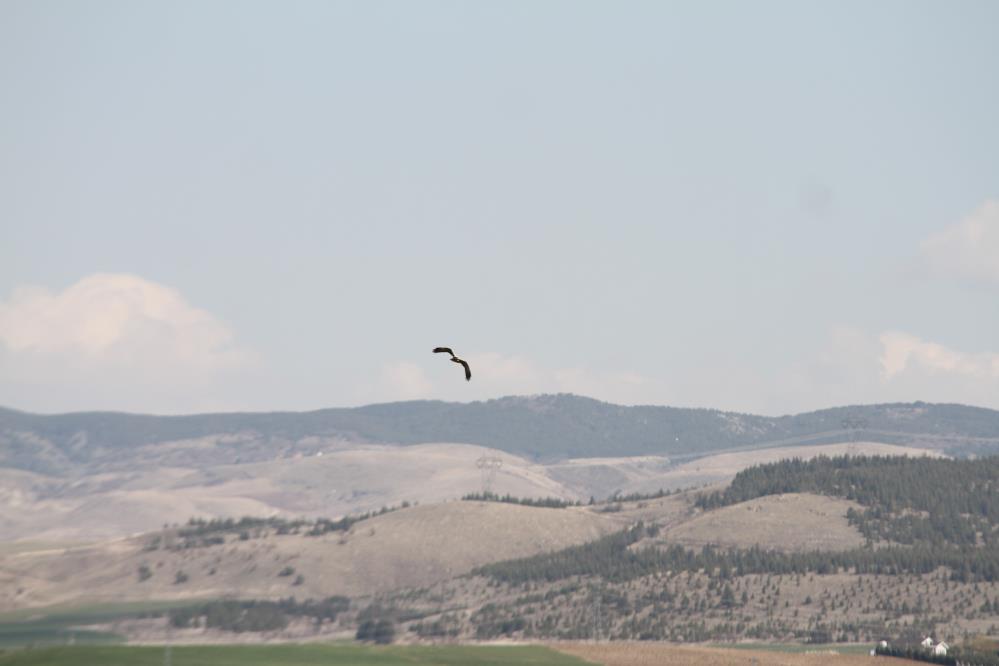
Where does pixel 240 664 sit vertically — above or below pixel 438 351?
below

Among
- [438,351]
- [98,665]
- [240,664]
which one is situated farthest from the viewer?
[240,664]

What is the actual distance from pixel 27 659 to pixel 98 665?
10064 millimetres

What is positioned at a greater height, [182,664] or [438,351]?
[438,351]

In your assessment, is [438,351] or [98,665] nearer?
[438,351]

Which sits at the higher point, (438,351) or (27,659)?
(438,351)

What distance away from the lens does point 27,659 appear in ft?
628

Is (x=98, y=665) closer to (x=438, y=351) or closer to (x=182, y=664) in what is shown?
(x=182, y=664)

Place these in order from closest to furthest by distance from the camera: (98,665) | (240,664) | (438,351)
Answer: (438,351) → (98,665) → (240,664)

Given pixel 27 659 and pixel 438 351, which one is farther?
pixel 27 659

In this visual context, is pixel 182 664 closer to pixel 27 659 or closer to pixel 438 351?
pixel 27 659

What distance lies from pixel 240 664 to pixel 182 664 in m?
7.13

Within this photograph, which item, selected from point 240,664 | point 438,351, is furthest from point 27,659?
point 438,351

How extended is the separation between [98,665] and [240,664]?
1897 cm

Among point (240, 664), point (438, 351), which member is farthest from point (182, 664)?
point (438, 351)
